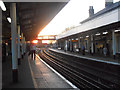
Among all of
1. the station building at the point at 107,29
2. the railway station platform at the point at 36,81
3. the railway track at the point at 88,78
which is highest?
the station building at the point at 107,29

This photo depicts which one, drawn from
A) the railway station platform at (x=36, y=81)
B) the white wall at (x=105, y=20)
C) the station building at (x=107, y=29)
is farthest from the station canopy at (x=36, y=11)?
the station building at (x=107, y=29)

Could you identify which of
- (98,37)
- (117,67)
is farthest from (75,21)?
(117,67)

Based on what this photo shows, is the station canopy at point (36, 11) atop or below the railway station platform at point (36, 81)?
atop

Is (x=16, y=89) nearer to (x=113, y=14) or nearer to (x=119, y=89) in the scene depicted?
(x=119, y=89)

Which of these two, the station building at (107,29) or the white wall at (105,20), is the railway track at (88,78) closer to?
the white wall at (105,20)

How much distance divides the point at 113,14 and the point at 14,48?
11.7 metres

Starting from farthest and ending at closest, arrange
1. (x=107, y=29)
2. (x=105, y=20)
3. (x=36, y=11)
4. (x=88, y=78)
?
(x=107, y=29) → (x=105, y=20) → (x=36, y=11) → (x=88, y=78)

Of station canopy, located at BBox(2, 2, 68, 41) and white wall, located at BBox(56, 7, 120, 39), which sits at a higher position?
white wall, located at BBox(56, 7, 120, 39)

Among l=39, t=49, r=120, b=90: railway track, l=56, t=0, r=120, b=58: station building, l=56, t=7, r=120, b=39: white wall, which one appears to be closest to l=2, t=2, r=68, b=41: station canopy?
l=39, t=49, r=120, b=90: railway track

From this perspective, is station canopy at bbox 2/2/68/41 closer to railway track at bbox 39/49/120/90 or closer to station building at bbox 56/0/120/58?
railway track at bbox 39/49/120/90

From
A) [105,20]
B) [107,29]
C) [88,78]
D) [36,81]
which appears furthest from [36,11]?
[107,29]

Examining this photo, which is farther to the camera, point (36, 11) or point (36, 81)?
point (36, 11)

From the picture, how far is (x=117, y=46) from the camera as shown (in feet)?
67.9

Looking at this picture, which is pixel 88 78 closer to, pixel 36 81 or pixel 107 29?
pixel 36 81
